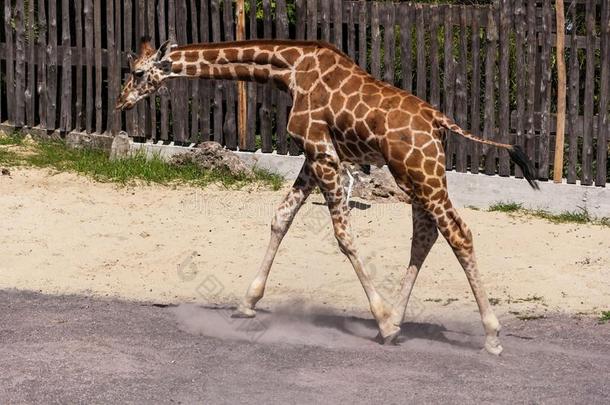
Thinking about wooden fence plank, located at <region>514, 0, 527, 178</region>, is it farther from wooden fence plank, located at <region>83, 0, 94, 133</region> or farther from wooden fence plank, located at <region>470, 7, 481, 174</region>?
wooden fence plank, located at <region>83, 0, 94, 133</region>

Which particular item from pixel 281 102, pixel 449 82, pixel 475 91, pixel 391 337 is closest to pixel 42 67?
pixel 281 102

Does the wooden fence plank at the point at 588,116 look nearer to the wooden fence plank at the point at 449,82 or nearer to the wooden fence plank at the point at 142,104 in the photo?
the wooden fence plank at the point at 449,82

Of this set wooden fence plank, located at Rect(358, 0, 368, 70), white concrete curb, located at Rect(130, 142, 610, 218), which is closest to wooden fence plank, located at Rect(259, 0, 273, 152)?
white concrete curb, located at Rect(130, 142, 610, 218)

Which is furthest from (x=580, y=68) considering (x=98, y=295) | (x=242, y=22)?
(x=98, y=295)

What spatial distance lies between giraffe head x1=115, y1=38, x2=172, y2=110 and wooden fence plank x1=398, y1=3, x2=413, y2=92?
3.69 meters

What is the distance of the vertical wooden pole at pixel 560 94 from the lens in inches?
487

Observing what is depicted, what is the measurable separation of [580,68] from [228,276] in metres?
4.58

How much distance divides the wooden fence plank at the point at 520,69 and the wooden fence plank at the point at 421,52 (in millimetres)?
898

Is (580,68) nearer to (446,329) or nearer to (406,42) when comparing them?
(406,42)

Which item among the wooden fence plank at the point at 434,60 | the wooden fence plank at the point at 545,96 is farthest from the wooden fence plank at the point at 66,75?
the wooden fence plank at the point at 545,96

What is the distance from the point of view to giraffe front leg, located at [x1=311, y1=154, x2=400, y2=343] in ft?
30.7

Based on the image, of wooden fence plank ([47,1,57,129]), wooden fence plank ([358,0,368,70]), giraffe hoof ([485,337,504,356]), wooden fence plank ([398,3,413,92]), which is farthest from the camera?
wooden fence plank ([47,1,57,129])

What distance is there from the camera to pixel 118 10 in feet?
46.2

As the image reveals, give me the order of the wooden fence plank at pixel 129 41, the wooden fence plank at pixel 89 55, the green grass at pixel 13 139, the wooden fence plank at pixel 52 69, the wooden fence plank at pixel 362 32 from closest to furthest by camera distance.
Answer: the wooden fence plank at pixel 362 32, the wooden fence plank at pixel 129 41, the wooden fence plank at pixel 89 55, the wooden fence plank at pixel 52 69, the green grass at pixel 13 139
